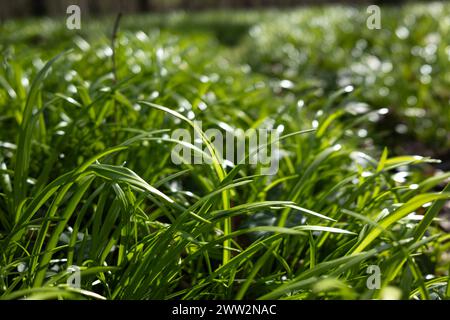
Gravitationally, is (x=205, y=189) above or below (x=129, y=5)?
below

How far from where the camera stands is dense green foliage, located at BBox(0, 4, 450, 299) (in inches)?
52.2

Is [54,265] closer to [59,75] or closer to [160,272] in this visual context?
[160,272]

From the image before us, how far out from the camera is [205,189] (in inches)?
74.1

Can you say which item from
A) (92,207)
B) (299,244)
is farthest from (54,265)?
(299,244)

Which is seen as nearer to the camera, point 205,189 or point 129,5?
point 205,189

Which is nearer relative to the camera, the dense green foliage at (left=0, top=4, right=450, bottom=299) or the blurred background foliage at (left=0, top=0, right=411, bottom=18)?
the dense green foliage at (left=0, top=4, right=450, bottom=299)

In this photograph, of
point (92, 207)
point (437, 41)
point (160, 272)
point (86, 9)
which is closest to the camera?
point (160, 272)

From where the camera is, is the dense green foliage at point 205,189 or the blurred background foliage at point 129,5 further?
the blurred background foliage at point 129,5

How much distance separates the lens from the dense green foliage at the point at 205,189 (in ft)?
4.35

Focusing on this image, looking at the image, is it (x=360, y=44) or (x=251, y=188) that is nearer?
(x=251, y=188)

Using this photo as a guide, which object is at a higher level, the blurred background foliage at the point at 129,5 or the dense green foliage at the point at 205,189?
the blurred background foliage at the point at 129,5

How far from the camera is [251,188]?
2016 millimetres

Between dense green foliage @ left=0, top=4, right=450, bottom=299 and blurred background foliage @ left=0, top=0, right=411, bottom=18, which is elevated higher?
blurred background foliage @ left=0, top=0, right=411, bottom=18

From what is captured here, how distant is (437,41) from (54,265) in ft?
14.7
